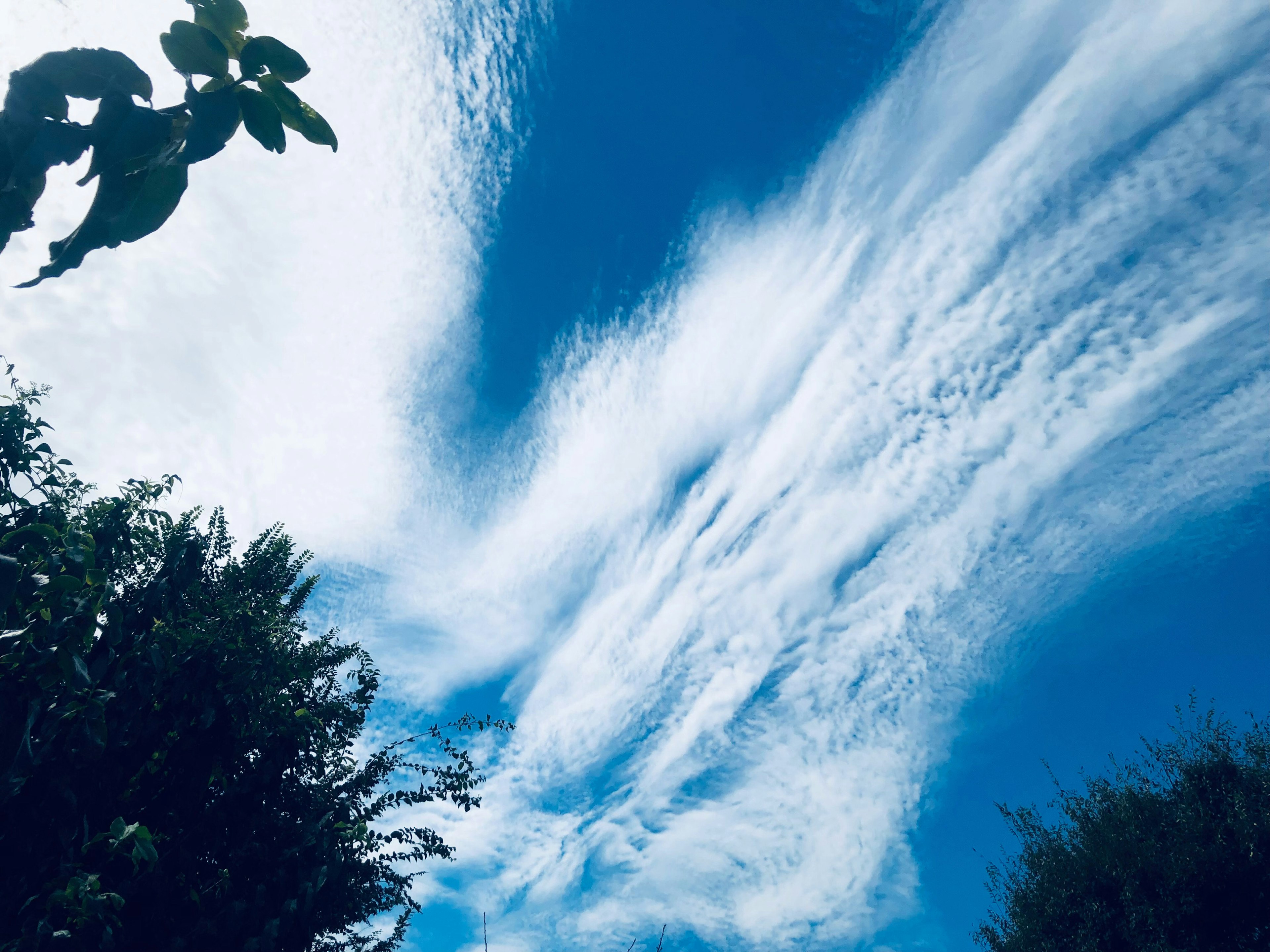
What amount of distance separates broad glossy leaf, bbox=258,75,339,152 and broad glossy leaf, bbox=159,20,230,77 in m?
0.08

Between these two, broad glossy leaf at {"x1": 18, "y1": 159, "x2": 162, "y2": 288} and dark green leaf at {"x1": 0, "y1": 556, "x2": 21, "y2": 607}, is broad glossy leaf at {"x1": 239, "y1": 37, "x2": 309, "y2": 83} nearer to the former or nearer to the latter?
broad glossy leaf at {"x1": 18, "y1": 159, "x2": 162, "y2": 288}

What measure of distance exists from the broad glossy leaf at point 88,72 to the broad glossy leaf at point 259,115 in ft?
0.62

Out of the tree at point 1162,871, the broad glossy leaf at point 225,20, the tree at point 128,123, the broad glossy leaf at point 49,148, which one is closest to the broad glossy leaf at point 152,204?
the tree at point 128,123

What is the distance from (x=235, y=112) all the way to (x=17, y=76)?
0.35m

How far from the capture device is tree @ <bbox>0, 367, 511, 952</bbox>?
11.1 feet

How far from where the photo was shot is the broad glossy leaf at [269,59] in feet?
4.12

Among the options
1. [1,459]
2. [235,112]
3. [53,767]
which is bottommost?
[235,112]

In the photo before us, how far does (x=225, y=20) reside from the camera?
1.25m

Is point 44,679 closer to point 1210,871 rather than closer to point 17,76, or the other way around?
point 17,76

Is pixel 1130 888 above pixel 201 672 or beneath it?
beneath

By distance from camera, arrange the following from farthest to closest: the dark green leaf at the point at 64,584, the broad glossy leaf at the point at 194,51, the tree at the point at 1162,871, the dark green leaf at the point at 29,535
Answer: the tree at the point at 1162,871 → the dark green leaf at the point at 64,584 → the dark green leaf at the point at 29,535 → the broad glossy leaf at the point at 194,51

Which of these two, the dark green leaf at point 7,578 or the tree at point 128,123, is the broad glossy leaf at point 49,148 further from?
the dark green leaf at point 7,578

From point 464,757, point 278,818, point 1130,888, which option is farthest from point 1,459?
point 1130,888

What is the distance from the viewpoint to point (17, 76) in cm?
110
